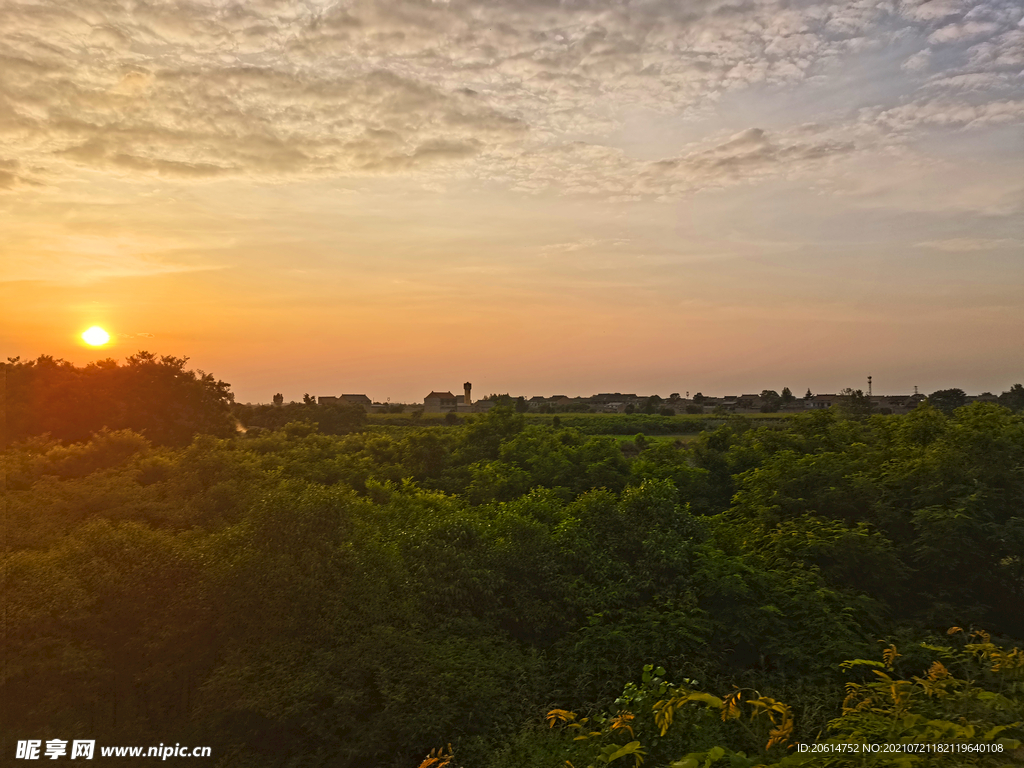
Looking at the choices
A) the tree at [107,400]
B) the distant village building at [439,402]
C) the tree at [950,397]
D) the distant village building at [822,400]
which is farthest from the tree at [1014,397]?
the distant village building at [439,402]

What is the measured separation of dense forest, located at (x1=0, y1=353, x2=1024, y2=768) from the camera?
9125 millimetres

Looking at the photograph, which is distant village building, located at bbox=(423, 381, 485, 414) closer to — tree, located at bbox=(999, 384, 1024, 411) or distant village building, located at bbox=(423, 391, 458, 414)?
distant village building, located at bbox=(423, 391, 458, 414)

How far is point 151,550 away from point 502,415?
53.0 feet

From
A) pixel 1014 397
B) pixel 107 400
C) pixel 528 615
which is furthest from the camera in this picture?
pixel 1014 397

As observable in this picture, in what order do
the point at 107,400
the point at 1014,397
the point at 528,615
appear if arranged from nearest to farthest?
the point at 528,615 < the point at 107,400 < the point at 1014,397

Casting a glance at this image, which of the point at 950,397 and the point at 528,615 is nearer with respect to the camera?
the point at 528,615

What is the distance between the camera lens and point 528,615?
1309 cm

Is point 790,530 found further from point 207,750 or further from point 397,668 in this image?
point 207,750

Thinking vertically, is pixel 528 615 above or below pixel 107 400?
below

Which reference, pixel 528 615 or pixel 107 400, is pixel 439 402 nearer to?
pixel 107 400

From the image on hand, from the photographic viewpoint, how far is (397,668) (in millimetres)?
10984

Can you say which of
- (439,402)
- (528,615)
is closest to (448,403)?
(439,402)

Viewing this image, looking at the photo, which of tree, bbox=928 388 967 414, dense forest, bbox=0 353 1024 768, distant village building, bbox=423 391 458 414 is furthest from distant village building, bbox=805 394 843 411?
dense forest, bbox=0 353 1024 768

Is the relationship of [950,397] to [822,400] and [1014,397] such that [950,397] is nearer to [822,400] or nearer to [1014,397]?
[1014,397]
